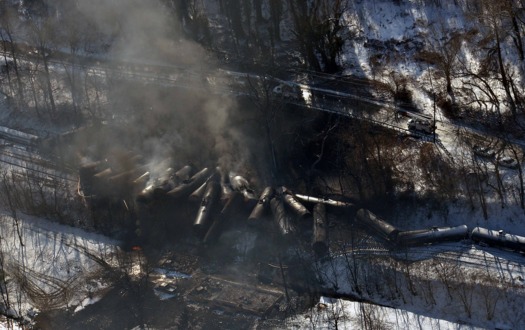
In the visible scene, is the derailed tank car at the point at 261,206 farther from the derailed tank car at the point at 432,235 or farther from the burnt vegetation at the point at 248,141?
the derailed tank car at the point at 432,235

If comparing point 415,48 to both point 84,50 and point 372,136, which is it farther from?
point 84,50

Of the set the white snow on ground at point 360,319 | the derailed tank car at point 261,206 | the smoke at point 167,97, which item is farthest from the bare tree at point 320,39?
the white snow on ground at point 360,319

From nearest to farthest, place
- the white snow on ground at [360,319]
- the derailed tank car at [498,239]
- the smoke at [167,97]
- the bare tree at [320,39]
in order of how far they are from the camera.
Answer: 1. the white snow on ground at [360,319]
2. the derailed tank car at [498,239]
3. the smoke at [167,97]
4. the bare tree at [320,39]

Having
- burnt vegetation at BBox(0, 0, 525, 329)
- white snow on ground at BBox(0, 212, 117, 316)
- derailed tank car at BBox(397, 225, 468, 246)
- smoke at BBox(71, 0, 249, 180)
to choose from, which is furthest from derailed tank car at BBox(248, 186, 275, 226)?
white snow on ground at BBox(0, 212, 117, 316)

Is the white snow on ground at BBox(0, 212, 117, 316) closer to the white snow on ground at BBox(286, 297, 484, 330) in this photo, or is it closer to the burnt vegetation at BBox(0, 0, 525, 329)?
the burnt vegetation at BBox(0, 0, 525, 329)

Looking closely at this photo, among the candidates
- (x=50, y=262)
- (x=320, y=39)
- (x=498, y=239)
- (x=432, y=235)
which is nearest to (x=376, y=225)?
(x=432, y=235)

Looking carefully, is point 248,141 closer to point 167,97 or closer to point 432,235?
point 167,97
